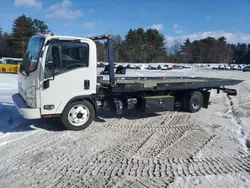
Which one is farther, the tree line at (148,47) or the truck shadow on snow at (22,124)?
the tree line at (148,47)

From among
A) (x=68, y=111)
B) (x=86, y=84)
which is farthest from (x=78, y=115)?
(x=86, y=84)

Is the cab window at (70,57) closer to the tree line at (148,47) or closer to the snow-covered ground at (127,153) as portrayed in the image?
the snow-covered ground at (127,153)

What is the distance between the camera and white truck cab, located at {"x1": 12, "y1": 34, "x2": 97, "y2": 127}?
5773mm

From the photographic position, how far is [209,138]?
6.20 meters

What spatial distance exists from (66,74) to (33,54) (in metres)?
0.97

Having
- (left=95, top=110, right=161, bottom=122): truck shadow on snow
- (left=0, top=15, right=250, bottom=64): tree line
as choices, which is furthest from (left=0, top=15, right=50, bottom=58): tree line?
(left=95, top=110, right=161, bottom=122): truck shadow on snow

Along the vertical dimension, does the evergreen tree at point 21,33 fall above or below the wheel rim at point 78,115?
above

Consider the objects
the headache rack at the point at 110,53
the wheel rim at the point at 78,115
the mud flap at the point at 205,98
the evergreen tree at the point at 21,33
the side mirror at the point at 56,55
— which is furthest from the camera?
the evergreen tree at the point at 21,33

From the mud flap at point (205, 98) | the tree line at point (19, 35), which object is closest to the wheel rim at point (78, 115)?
the mud flap at point (205, 98)

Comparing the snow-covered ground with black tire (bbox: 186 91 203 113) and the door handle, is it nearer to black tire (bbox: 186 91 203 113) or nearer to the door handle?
black tire (bbox: 186 91 203 113)

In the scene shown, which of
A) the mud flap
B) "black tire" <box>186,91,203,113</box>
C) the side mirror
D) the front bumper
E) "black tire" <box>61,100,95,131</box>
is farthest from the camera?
the mud flap

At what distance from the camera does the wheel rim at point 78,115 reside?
21.0 feet

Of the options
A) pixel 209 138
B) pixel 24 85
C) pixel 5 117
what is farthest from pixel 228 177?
pixel 5 117

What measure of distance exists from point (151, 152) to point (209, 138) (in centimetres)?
181
